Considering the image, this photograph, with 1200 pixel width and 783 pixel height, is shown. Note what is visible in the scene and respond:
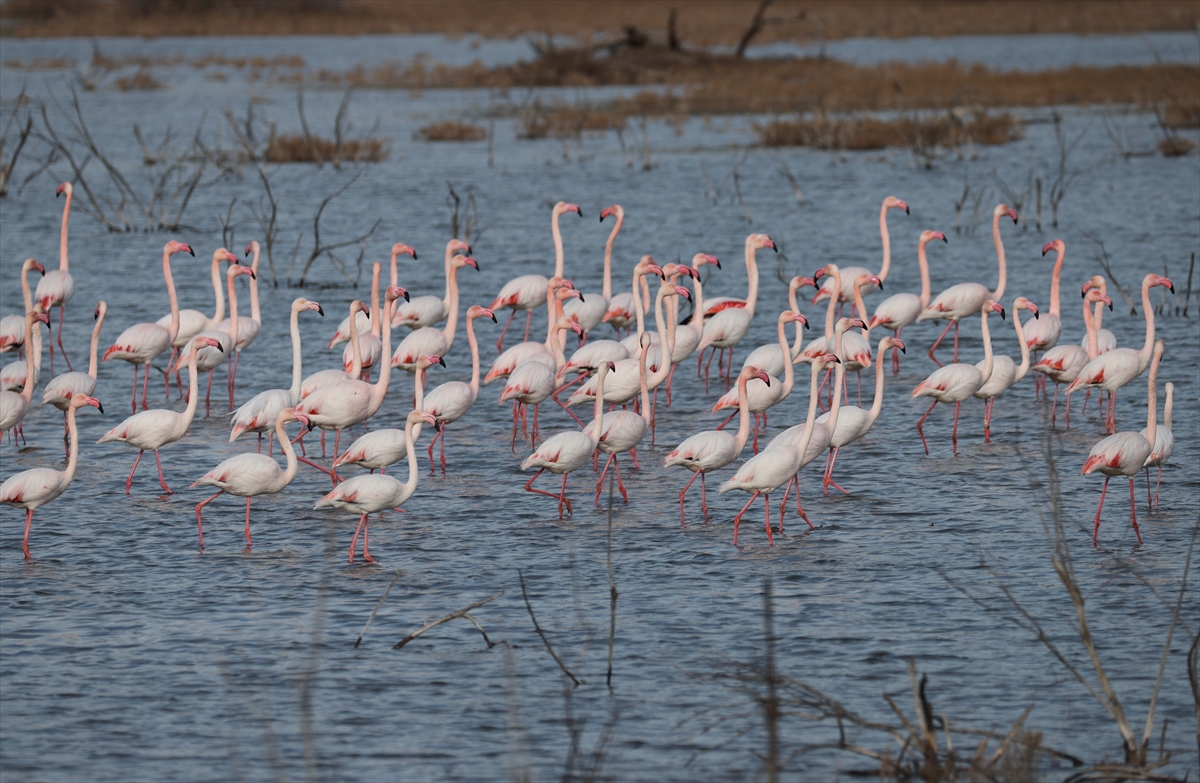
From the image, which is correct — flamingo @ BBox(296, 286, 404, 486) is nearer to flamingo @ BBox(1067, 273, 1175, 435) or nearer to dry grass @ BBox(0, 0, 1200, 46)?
flamingo @ BBox(1067, 273, 1175, 435)

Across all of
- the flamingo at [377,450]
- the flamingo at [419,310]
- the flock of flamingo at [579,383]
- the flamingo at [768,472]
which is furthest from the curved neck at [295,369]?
the flamingo at [768,472]

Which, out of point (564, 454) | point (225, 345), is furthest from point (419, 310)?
point (564, 454)

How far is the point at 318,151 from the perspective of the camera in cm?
2877

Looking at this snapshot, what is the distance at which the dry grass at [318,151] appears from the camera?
91.9 feet

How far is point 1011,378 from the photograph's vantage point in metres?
11.2

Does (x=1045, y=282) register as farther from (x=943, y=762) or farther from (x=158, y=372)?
(x=943, y=762)

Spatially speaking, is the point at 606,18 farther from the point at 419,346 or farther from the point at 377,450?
the point at 377,450

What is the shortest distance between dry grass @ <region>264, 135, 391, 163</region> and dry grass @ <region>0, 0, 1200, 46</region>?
1210 inches

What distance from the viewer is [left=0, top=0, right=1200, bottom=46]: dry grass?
6519cm

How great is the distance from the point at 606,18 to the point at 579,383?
70.7 m

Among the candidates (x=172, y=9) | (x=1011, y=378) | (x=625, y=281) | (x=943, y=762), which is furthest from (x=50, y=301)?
(x=172, y=9)

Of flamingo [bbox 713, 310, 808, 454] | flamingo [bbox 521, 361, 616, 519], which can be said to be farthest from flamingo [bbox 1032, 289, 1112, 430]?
flamingo [bbox 521, 361, 616, 519]

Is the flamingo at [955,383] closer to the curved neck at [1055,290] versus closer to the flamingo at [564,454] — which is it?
the curved neck at [1055,290]

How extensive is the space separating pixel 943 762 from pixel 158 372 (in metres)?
10.2
